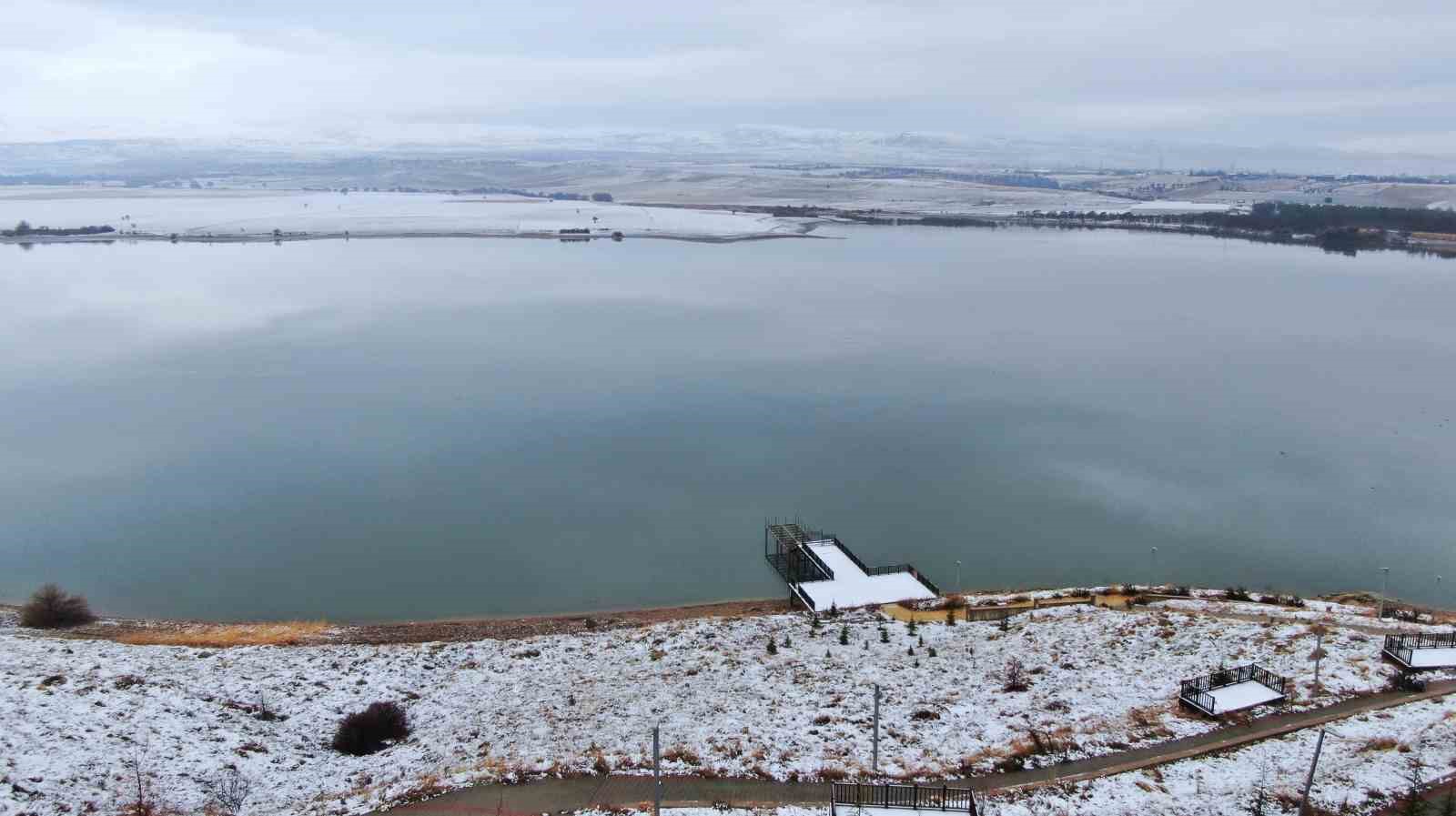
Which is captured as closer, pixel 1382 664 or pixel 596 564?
pixel 1382 664

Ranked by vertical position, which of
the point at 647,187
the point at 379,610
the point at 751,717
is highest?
the point at 647,187

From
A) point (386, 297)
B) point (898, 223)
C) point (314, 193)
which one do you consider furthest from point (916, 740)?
point (314, 193)

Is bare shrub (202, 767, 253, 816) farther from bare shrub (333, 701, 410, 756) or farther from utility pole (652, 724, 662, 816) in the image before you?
utility pole (652, 724, 662, 816)

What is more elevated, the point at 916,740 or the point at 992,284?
the point at 992,284

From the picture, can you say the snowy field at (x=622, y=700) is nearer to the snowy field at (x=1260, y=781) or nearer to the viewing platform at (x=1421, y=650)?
the viewing platform at (x=1421, y=650)

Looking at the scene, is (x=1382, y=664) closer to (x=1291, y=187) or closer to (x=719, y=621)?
(x=719, y=621)

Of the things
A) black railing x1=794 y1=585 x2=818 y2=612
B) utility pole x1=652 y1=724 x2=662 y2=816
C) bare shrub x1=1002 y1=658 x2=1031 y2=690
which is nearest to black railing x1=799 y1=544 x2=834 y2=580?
black railing x1=794 y1=585 x2=818 y2=612

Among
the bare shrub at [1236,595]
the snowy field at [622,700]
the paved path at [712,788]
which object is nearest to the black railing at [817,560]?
the snowy field at [622,700]

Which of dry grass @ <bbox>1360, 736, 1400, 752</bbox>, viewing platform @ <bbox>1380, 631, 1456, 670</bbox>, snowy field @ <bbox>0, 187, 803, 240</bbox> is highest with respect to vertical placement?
snowy field @ <bbox>0, 187, 803, 240</bbox>
